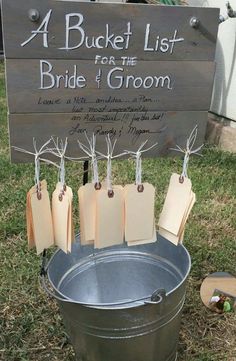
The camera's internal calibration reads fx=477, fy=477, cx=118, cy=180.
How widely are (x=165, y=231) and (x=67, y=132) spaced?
0.48 meters

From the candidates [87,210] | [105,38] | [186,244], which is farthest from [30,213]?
[186,244]

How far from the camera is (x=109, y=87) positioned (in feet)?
5.13

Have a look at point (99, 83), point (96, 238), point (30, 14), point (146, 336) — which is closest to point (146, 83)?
point (99, 83)

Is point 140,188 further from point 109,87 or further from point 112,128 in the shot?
point 109,87

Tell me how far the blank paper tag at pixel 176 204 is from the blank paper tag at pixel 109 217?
165 mm

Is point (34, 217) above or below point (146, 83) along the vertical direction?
below

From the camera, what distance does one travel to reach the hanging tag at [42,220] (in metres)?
1.50

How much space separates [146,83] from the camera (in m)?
1.59

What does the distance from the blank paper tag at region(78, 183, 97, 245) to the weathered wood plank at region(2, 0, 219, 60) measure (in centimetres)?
42

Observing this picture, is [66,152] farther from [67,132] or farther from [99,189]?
[99,189]

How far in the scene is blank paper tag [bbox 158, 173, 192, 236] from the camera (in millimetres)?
1593

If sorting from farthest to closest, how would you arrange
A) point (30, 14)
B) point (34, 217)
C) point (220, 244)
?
point (220, 244) → point (34, 217) → point (30, 14)

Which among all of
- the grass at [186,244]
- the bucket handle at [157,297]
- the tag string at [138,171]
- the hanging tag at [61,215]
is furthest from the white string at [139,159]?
the grass at [186,244]

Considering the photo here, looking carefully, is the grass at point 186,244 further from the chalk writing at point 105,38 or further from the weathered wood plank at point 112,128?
the chalk writing at point 105,38
